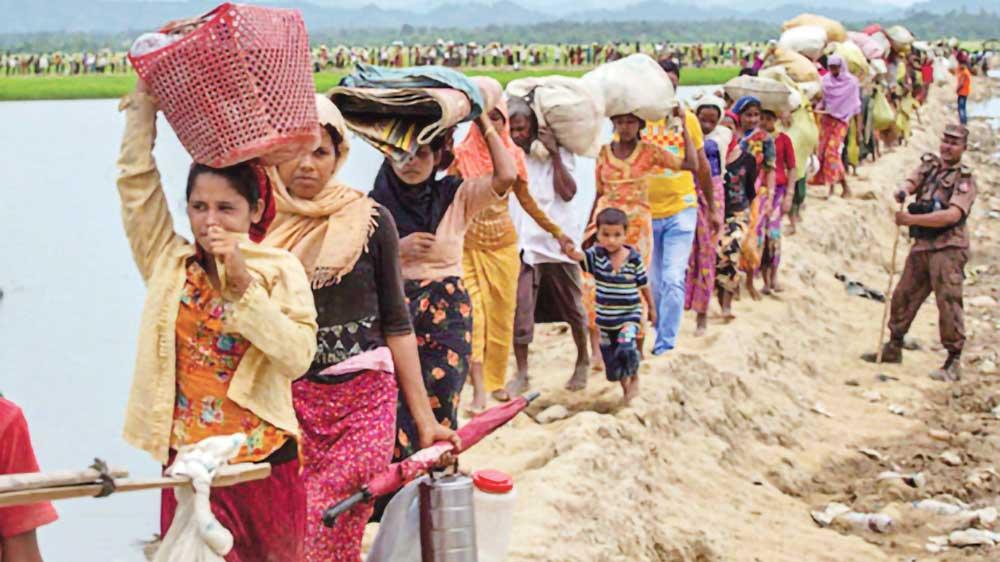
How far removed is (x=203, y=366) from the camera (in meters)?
3.62

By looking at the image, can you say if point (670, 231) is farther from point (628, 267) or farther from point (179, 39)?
point (179, 39)

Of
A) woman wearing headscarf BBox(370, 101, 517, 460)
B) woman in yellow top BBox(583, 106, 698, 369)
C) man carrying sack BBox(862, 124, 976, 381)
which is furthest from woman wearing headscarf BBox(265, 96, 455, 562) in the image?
man carrying sack BBox(862, 124, 976, 381)

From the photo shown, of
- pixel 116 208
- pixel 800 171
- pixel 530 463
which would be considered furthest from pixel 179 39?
pixel 116 208

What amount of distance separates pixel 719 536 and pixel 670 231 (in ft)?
8.71

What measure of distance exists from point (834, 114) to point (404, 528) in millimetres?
13637

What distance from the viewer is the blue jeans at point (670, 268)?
9.04 meters

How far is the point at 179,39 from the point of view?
346 centimetres

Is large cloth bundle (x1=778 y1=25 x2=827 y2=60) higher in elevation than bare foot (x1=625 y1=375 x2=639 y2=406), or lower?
higher

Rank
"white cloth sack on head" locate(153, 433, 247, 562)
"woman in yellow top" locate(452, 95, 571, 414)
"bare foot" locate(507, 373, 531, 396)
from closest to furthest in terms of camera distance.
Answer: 1. "white cloth sack on head" locate(153, 433, 247, 562)
2. "woman in yellow top" locate(452, 95, 571, 414)
3. "bare foot" locate(507, 373, 531, 396)

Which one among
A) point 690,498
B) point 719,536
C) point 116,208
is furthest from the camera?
point 116,208

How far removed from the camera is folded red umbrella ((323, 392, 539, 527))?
159 inches

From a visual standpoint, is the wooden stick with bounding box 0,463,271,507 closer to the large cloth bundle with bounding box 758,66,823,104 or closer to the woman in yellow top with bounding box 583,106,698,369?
the woman in yellow top with bounding box 583,106,698,369

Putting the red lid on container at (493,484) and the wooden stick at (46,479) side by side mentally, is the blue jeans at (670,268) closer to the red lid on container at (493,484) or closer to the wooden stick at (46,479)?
the red lid on container at (493,484)

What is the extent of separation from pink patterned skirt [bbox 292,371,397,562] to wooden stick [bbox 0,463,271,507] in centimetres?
94
